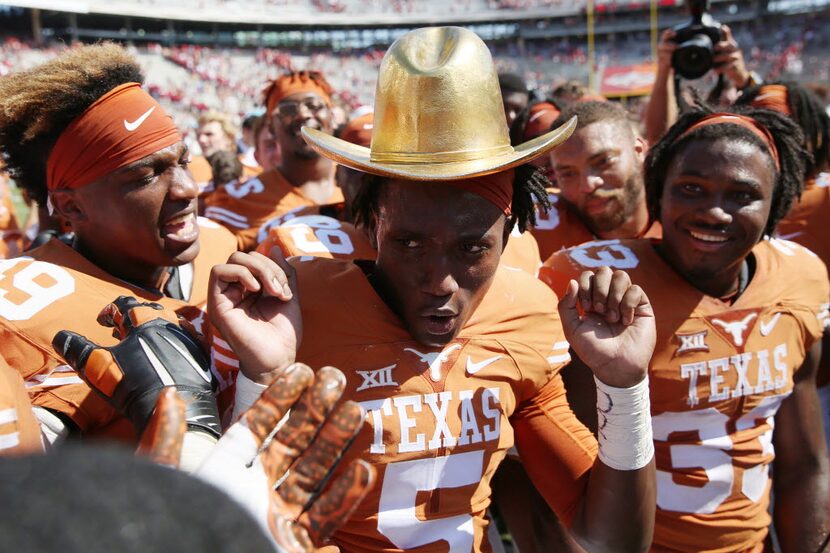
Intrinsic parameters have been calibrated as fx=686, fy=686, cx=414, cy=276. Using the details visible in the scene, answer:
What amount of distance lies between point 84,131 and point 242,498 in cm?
155

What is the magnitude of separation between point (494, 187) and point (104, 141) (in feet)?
4.03

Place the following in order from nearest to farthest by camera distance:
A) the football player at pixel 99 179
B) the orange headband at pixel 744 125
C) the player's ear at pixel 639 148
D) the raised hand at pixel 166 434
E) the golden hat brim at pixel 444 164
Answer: the raised hand at pixel 166 434 < the golden hat brim at pixel 444 164 < the football player at pixel 99 179 < the orange headband at pixel 744 125 < the player's ear at pixel 639 148

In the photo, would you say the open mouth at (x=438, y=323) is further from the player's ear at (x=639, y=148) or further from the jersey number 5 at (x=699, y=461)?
the player's ear at (x=639, y=148)

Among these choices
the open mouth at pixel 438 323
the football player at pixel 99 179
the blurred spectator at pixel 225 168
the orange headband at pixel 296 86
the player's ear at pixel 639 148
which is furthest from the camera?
the blurred spectator at pixel 225 168

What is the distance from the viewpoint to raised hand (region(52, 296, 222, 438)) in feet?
4.40

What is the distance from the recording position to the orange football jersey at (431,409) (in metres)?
1.71

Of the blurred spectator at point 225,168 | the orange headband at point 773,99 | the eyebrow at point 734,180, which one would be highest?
the orange headband at point 773,99

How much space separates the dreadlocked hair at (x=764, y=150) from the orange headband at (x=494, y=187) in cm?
103

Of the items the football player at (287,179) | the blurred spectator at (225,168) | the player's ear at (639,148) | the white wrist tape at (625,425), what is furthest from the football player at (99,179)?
the blurred spectator at (225,168)

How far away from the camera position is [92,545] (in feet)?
1.87

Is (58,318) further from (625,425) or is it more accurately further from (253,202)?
(253,202)

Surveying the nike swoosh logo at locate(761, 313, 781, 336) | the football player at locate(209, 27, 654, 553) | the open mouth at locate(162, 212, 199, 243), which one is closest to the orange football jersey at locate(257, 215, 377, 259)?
the open mouth at locate(162, 212, 199, 243)

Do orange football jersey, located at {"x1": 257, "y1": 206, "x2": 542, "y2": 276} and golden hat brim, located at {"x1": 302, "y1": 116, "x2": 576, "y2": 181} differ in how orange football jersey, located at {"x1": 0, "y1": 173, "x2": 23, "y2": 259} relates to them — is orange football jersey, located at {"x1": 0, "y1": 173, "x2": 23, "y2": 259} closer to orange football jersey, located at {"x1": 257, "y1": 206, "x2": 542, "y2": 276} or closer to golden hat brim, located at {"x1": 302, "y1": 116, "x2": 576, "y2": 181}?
orange football jersey, located at {"x1": 257, "y1": 206, "x2": 542, "y2": 276}

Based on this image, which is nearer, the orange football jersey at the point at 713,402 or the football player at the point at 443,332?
the football player at the point at 443,332
